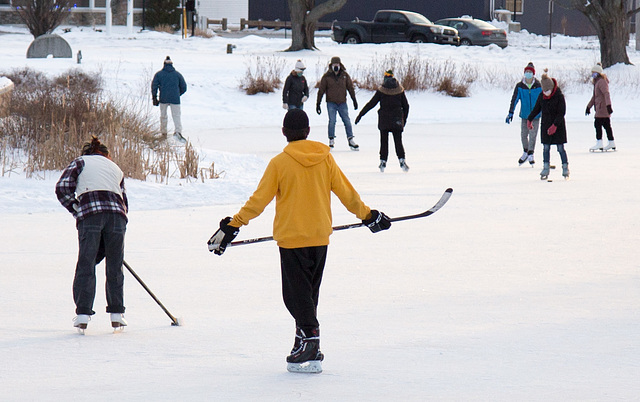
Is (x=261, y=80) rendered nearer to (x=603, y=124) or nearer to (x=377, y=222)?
(x=603, y=124)

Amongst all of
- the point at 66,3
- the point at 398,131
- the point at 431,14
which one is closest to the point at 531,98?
the point at 398,131

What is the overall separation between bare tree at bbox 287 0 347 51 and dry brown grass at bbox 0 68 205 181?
1885cm

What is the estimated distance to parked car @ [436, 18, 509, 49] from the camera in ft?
123

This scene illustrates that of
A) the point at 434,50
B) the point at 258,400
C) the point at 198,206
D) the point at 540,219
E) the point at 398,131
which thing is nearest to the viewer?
the point at 258,400

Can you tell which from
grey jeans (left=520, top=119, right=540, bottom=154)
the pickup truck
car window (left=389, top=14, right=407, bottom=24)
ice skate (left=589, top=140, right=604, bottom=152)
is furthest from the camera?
car window (left=389, top=14, right=407, bottom=24)

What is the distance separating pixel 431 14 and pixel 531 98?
36906 mm

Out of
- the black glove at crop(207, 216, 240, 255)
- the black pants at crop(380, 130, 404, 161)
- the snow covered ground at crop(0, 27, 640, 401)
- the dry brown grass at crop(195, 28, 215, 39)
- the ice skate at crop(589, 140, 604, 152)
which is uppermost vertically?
the dry brown grass at crop(195, 28, 215, 39)

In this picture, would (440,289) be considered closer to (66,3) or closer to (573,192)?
(573,192)

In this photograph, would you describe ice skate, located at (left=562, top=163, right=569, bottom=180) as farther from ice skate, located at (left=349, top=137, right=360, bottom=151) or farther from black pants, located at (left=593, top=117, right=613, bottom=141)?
ice skate, located at (left=349, top=137, right=360, bottom=151)

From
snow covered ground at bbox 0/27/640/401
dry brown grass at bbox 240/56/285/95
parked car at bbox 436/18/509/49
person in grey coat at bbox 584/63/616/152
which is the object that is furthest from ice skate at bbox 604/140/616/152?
parked car at bbox 436/18/509/49

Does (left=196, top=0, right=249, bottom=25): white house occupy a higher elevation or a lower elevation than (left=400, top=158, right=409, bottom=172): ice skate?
higher

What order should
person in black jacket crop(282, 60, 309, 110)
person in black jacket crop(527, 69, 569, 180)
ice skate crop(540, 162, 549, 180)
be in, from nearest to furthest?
person in black jacket crop(527, 69, 569, 180) → ice skate crop(540, 162, 549, 180) → person in black jacket crop(282, 60, 309, 110)

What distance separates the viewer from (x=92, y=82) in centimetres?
2147

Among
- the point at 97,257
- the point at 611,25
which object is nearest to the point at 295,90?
the point at 97,257
